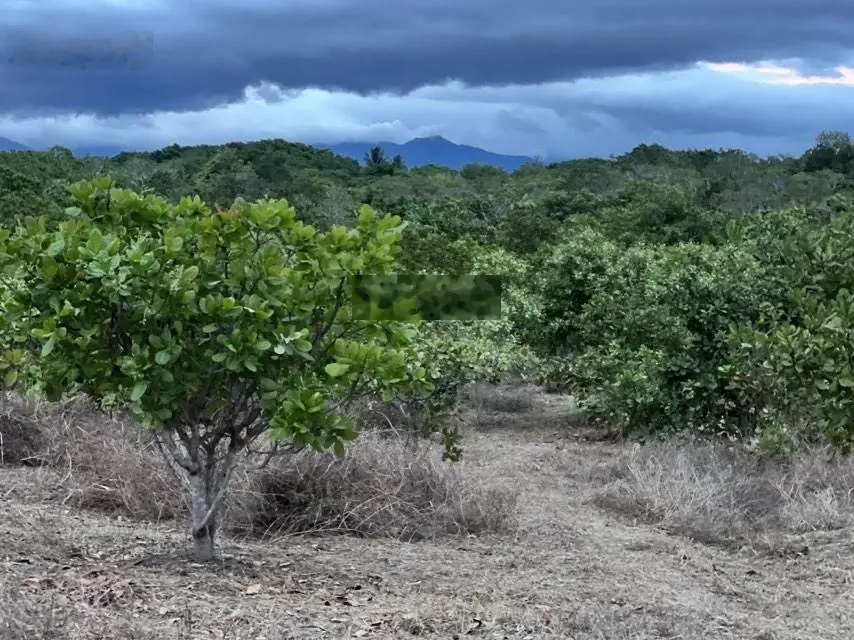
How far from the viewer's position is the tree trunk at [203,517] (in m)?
4.93

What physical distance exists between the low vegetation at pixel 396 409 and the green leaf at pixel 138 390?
40mm

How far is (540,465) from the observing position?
905cm

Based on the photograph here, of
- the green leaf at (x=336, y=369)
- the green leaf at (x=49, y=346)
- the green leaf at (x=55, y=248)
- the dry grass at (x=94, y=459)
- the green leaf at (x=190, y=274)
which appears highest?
the green leaf at (x=55, y=248)

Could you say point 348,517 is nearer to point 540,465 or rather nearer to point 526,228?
point 540,465

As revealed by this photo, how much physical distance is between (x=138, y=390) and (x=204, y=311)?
1.35 ft

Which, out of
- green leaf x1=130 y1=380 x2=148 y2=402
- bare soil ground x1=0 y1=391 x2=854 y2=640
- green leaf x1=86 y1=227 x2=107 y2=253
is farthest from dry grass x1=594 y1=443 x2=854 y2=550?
green leaf x1=86 y1=227 x2=107 y2=253

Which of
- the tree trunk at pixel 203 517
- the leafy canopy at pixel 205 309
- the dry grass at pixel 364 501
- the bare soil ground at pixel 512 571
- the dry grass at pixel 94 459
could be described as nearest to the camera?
the bare soil ground at pixel 512 571

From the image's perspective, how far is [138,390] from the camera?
4355 millimetres

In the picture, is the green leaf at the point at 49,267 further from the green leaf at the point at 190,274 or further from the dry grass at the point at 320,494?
the dry grass at the point at 320,494

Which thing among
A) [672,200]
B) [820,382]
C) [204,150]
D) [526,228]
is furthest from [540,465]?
[204,150]

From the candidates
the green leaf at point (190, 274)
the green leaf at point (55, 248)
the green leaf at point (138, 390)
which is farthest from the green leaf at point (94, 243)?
the green leaf at point (138, 390)

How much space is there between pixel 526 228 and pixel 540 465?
11.0 m

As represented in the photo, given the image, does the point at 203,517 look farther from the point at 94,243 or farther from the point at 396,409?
the point at 396,409

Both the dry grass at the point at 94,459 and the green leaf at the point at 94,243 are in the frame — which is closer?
the green leaf at the point at 94,243
